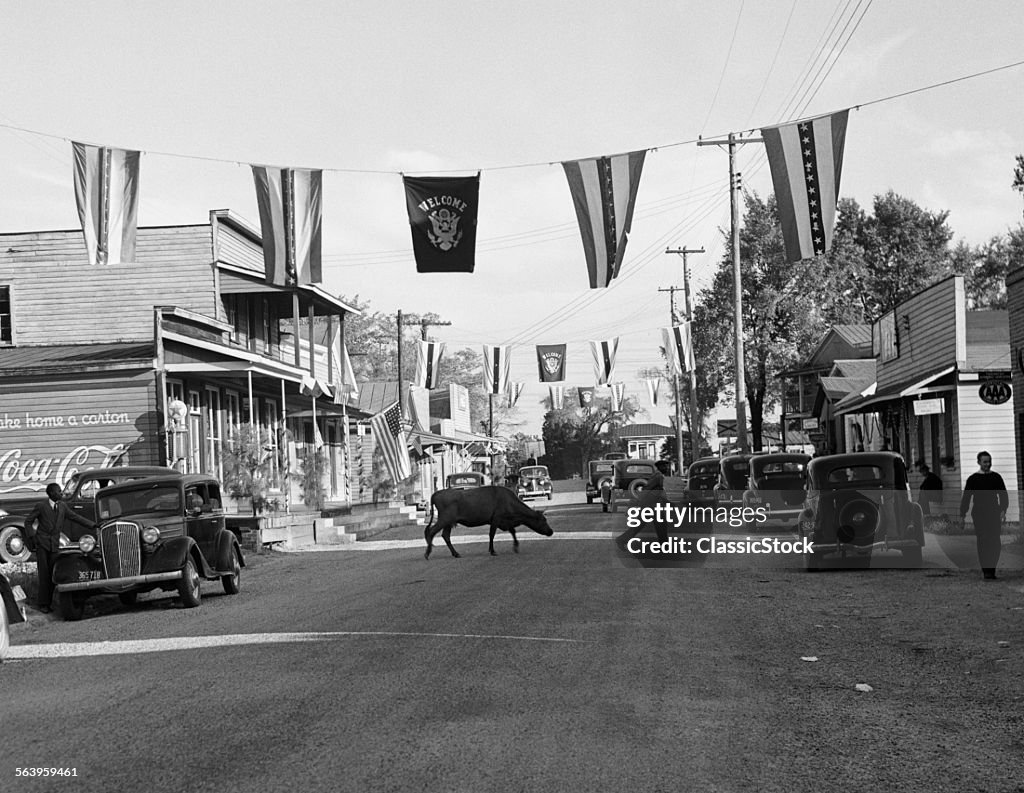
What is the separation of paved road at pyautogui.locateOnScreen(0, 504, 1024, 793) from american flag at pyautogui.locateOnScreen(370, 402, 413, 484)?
896 inches

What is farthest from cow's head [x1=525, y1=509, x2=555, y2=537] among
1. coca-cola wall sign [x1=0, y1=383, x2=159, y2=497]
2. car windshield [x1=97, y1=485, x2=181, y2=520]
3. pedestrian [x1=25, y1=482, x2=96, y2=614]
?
coca-cola wall sign [x1=0, y1=383, x2=159, y2=497]

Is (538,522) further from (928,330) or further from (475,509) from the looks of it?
(928,330)

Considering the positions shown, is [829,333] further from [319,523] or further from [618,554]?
[618,554]

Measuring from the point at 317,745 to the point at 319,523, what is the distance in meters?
23.2

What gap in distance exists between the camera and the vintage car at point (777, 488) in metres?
26.6

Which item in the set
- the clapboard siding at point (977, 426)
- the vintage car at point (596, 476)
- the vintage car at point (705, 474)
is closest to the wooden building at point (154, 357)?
the vintage car at point (705, 474)

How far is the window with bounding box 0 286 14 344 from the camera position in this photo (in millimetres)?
35281

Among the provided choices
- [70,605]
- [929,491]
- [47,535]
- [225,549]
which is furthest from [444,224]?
[929,491]

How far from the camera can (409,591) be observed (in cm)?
1598

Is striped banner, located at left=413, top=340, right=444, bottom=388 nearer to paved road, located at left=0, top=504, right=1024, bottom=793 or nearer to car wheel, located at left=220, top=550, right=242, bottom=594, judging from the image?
car wheel, located at left=220, top=550, right=242, bottom=594

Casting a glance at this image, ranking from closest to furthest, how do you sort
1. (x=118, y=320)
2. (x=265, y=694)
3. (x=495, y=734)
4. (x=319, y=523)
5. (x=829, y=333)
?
(x=495, y=734), (x=265, y=694), (x=319, y=523), (x=118, y=320), (x=829, y=333)

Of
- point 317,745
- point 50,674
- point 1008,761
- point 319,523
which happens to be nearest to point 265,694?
point 317,745

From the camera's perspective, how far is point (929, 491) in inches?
1070

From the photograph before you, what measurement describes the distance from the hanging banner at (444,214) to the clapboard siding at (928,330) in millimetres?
13878
